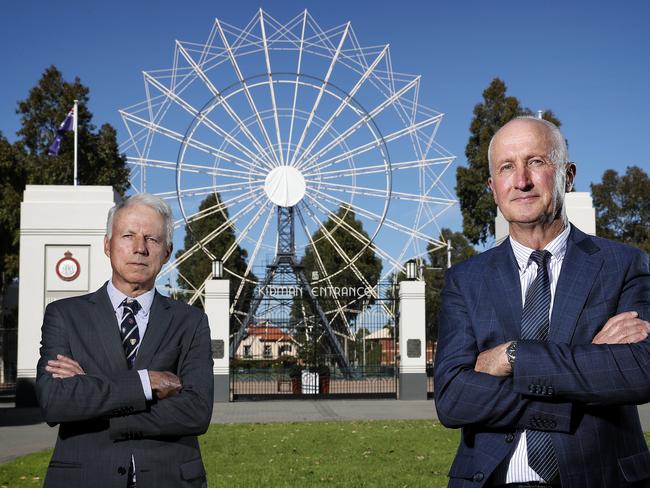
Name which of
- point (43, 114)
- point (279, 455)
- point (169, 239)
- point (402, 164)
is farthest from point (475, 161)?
point (169, 239)

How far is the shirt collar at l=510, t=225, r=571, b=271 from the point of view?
2828 mm

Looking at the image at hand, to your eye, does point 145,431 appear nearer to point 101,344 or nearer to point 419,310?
point 101,344

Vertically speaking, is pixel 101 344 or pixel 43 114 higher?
pixel 43 114

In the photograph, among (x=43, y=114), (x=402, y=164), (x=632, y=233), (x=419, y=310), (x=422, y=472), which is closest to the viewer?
(x=422, y=472)

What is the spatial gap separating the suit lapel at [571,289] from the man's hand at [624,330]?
0.10m

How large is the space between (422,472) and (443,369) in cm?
753

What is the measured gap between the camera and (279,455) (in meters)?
11.6

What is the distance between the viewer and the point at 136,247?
338cm

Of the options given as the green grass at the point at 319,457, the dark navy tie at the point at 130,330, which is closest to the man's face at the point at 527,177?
the dark navy tie at the point at 130,330

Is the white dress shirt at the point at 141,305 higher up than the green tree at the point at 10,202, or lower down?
lower down

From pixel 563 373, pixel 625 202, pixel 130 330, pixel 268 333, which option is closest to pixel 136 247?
pixel 130 330

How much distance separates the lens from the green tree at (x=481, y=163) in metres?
37.1

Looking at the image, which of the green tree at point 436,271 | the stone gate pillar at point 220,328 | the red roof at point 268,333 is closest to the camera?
the stone gate pillar at point 220,328

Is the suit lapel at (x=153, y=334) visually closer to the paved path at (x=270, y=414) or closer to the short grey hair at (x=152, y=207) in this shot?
the short grey hair at (x=152, y=207)
